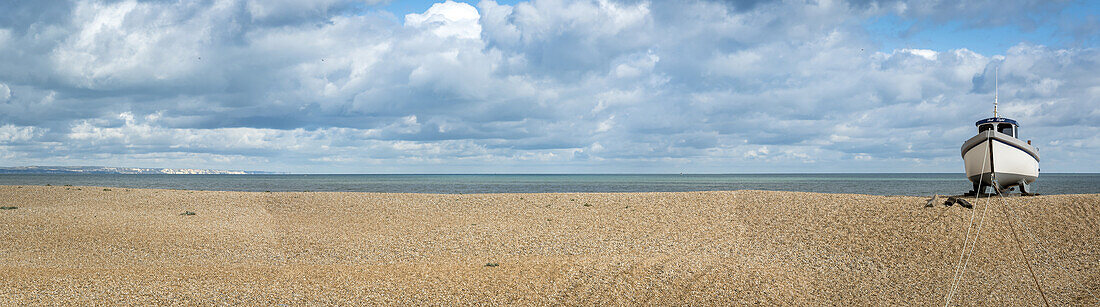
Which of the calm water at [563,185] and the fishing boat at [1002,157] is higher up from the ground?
the fishing boat at [1002,157]

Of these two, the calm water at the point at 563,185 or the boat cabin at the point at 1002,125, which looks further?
the calm water at the point at 563,185

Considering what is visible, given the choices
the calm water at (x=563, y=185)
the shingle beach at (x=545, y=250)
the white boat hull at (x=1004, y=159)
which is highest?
the white boat hull at (x=1004, y=159)

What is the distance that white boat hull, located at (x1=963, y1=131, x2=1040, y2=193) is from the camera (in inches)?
909

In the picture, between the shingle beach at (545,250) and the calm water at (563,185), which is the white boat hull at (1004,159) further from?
the calm water at (563,185)

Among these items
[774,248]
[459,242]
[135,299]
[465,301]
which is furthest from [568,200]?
[135,299]

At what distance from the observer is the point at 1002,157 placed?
23.2 metres

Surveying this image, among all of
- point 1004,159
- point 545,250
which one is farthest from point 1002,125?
point 545,250

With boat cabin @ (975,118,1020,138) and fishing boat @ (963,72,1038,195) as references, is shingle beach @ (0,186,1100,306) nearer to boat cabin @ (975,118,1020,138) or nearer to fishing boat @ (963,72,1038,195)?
fishing boat @ (963,72,1038,195)

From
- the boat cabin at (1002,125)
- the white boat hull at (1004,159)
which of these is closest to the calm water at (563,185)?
the boat cabin at (1002,125)

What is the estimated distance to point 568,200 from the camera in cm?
2517

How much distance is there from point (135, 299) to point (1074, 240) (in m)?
20.1

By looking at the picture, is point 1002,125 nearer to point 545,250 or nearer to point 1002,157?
point 1002,157

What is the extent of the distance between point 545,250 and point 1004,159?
18297 millimetres

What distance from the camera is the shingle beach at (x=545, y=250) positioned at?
1107cm
